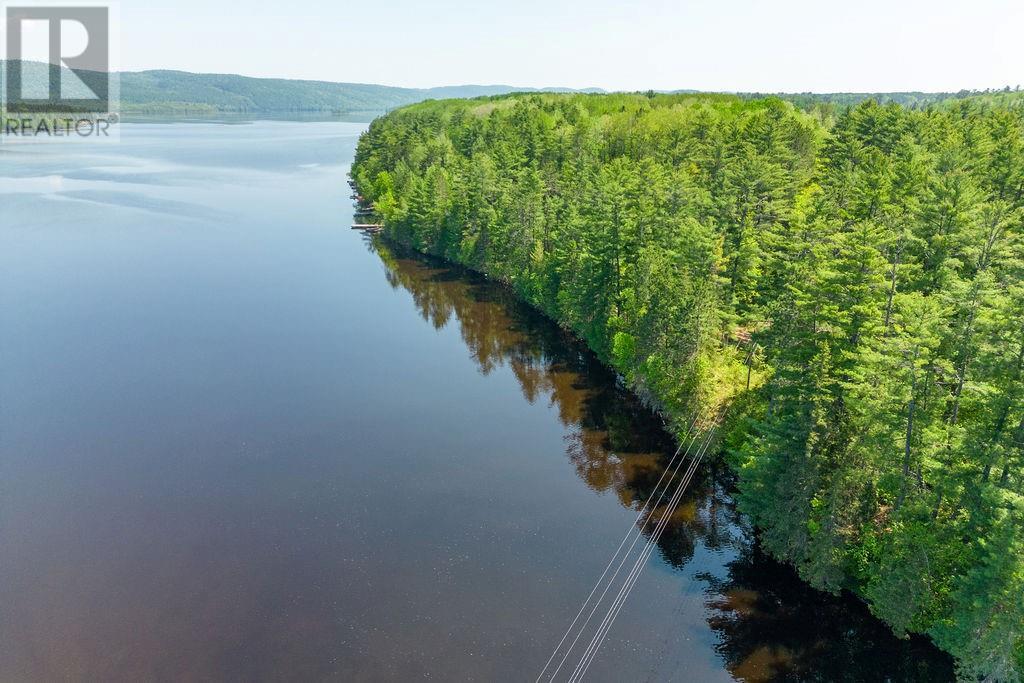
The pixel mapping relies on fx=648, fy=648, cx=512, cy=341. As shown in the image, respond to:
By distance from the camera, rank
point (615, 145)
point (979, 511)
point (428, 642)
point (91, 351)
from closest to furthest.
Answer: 1. point (979, 511)
2. point (428, 642)
3. point (91, 351)
4. point (615, 145)

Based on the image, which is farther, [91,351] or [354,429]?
[91,351]

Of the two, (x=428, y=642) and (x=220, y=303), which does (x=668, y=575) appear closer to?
(x=428, y=642)

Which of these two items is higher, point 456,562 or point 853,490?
point 853,490

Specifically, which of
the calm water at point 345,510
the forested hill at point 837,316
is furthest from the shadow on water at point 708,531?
the forested hill at point 837,316

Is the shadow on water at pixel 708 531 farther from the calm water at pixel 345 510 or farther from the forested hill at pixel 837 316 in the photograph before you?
the forested hill at pixel 837 316

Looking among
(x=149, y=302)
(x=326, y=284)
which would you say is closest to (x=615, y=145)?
(x=326, y=284)

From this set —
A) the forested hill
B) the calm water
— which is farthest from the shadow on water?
the forested hill

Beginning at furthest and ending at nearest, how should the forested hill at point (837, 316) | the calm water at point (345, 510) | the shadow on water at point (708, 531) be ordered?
the calm water at point (345, 510), the shadow on water at point (708, 531), the forested hill at point (837, 316)
